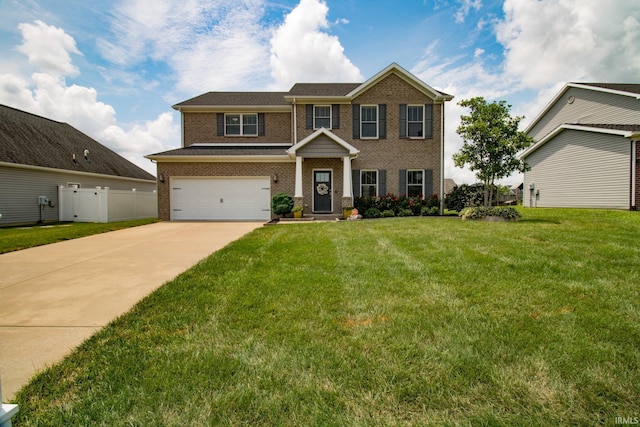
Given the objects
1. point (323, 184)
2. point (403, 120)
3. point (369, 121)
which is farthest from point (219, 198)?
point (403, 120)

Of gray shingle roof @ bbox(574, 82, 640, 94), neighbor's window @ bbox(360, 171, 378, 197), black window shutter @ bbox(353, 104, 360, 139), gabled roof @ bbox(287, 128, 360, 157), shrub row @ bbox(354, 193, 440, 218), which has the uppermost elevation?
gray shingle roof @ bbox(574, 82, 640, 94)

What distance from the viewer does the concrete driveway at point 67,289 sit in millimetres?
2525

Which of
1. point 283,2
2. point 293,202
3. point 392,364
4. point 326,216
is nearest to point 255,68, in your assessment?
point 283,2

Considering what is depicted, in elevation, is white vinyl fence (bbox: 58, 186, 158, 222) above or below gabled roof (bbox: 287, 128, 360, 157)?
below

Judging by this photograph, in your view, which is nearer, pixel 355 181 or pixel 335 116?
pixel 355 181

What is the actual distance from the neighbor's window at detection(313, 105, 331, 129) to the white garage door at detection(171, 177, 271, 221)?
422cm

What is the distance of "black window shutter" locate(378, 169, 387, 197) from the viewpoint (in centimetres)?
1550

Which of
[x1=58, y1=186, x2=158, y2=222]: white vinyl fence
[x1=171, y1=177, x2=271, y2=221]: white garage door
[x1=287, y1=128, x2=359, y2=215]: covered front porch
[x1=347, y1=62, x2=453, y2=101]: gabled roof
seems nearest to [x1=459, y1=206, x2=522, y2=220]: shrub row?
[x1=287, y1=128, x2=359, y2=215]: covered front porch

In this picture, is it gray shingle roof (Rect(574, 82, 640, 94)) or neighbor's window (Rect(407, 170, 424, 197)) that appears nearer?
neighbor's window (Rect(407, 170, 424, 197))

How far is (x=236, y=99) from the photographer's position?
57.8 ft

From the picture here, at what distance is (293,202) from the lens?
1425 centimetres

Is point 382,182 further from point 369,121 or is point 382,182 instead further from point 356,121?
point 356,121

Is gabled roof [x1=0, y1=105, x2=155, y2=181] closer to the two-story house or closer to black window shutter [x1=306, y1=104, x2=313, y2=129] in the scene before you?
the two-story house

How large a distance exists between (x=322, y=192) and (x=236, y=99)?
784 centimetres
